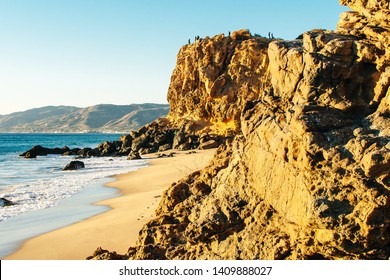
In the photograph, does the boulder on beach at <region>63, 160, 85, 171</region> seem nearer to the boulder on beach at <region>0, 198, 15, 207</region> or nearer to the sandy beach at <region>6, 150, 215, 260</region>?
the boulder on beach at <region>0, 198, 15, 207</region>

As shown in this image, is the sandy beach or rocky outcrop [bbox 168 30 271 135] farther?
rocky outcrop [bbox 168 30 271 135]

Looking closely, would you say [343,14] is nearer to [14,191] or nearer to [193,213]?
[193,213]

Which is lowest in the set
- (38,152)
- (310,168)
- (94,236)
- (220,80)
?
(38,152)

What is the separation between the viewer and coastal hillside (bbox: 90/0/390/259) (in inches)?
225

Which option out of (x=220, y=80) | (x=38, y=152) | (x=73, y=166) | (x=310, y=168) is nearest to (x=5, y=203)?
(x=310, y=168)

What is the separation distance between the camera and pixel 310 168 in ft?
20.5

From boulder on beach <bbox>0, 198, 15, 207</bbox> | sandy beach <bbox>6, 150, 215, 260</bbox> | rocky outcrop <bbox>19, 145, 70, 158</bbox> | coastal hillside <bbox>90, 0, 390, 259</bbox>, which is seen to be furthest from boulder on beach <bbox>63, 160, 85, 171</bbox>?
coastal hillside <bbox>90, 0, 390, 259</bbox>

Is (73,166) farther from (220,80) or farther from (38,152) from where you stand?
(38,152)

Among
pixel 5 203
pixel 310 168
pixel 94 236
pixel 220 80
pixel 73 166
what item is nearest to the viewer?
pixel 310 168

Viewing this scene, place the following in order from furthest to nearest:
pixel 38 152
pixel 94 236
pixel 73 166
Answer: pixel 38 152, pixel 73 166, pixel 94 236

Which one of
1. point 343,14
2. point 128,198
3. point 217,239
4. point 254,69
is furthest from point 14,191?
point 254,69

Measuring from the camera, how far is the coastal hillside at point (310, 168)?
5715 mm
